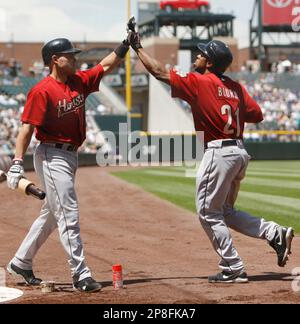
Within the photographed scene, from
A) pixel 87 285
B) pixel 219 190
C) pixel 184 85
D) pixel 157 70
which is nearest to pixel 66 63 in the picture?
pixel 157 70

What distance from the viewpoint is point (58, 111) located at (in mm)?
5891

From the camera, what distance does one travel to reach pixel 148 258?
7.50 m

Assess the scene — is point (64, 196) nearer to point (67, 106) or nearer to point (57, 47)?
point (67, 106)

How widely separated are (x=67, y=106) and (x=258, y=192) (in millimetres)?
9350

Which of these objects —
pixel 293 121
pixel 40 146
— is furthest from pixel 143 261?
pixel 293 121

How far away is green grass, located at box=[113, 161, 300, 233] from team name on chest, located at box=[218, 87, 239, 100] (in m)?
3.47

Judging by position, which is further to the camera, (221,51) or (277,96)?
(277,96)

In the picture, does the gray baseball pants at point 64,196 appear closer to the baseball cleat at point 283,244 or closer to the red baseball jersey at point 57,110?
the red baseball jersey at point 57,110

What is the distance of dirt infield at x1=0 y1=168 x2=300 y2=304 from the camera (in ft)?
18.1

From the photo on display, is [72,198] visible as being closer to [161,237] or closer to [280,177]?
[161,237]

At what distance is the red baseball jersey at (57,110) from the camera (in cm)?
579

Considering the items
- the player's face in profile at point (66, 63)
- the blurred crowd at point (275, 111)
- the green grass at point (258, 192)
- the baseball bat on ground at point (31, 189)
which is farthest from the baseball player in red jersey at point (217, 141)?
the blurred crowd at point (275, 111)

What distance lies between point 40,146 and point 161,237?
3.39 meters

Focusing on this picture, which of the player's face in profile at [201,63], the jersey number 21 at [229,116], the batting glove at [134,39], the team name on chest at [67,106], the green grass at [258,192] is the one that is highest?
the batting glove at [134,39]
